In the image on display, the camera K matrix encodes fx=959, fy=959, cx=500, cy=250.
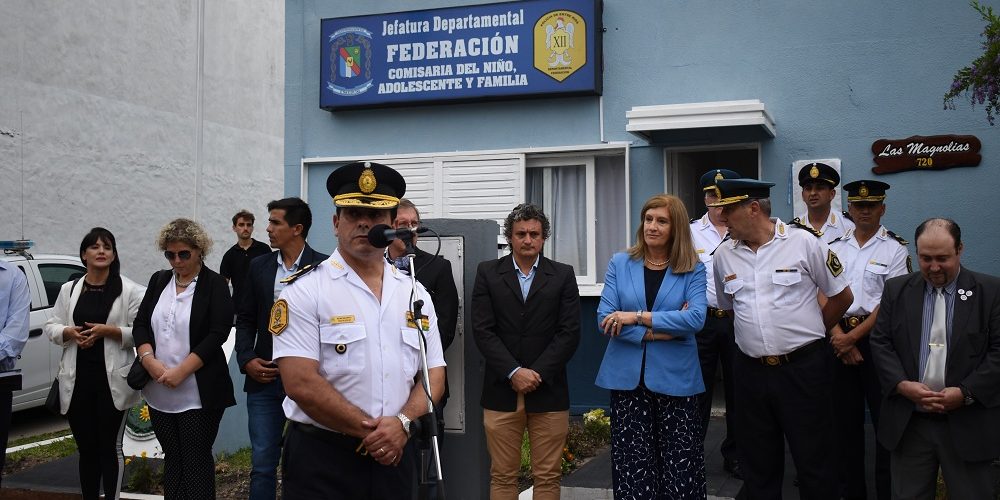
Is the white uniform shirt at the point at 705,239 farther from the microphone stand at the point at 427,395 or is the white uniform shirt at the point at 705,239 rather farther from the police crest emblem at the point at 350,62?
the police crest emblem at the point at 350,62

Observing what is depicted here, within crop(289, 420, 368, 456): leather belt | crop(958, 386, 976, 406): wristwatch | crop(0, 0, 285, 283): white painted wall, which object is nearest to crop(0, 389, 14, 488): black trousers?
crop(289, 420, 368, 456): leather belt

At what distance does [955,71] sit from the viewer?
916 cm

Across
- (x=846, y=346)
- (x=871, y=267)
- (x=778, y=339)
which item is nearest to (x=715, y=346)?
(x=846, y=346)

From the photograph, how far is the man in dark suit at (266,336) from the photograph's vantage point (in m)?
6.29

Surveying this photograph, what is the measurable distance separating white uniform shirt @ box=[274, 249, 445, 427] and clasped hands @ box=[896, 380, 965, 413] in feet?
9.91

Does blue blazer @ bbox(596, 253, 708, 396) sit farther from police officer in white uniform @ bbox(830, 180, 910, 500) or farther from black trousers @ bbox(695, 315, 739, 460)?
police officer in white uniform @ bbox(830, 180, 910, 500)

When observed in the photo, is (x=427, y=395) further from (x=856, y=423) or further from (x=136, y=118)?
(x=136, y=118)

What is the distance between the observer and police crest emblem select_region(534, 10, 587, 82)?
1030 centimetres

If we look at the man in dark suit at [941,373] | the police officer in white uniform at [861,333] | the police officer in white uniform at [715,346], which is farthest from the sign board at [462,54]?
the man in dark suit at [941,373]

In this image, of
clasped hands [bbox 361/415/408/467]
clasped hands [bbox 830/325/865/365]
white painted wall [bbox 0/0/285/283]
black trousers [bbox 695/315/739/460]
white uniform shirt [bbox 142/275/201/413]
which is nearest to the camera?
clasped hands [bbox 361/415/408/467]

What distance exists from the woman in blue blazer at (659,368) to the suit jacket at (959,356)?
42.8 inches

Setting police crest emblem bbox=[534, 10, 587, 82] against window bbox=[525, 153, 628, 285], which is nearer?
police crest emblem bbox=[534, 10, 587, 82]

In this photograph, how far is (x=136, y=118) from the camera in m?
18.2

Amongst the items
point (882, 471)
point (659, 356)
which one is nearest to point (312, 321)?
point (659, 356)
